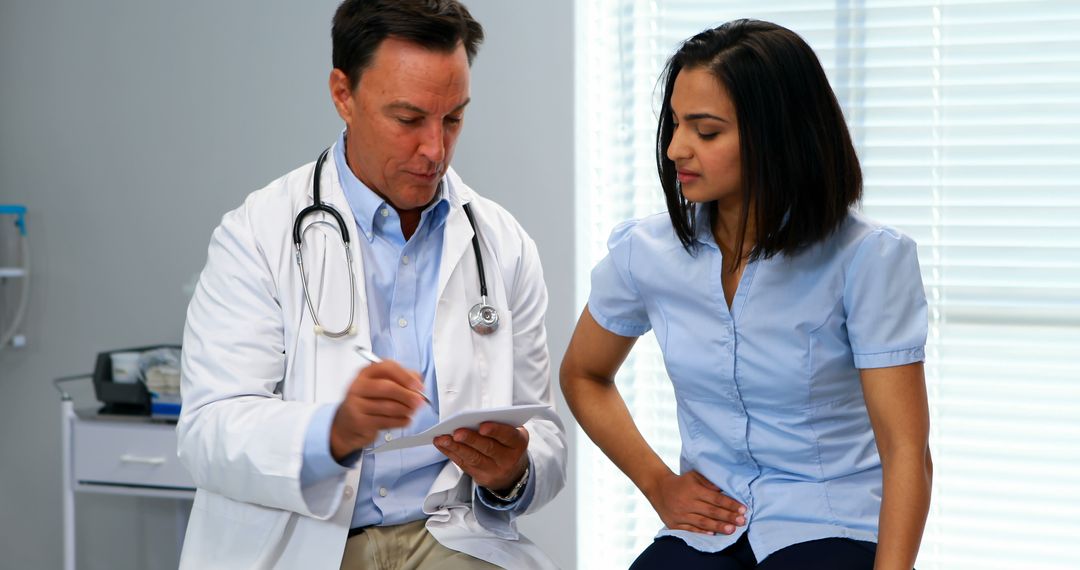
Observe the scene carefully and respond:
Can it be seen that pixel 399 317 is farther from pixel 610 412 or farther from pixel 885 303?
pixel 885 303

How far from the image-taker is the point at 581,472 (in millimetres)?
2576

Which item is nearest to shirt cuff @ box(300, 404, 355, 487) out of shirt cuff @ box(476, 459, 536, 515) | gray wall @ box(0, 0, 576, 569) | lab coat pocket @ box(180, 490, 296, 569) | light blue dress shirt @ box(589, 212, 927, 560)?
lab coat pocket @ box(180, 490, 296, 569)

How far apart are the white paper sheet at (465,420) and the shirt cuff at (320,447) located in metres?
0.08

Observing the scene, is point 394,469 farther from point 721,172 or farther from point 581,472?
point 581,472

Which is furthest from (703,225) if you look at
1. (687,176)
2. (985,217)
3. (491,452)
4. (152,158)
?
(152,158)

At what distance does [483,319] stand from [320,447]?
342 millimetres

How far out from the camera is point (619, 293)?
159 cm

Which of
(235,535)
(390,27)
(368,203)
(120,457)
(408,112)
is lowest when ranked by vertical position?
(120,457)

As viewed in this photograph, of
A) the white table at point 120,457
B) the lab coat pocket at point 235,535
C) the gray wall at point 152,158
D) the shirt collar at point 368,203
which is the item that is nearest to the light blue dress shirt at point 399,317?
the shirt collar at point 368,203

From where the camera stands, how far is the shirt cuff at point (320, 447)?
1.38m

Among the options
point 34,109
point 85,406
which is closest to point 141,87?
point 34,109

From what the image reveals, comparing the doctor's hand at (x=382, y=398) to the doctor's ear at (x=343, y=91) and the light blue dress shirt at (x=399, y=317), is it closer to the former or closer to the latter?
the light blue dress shirt at (x=399, y=317)

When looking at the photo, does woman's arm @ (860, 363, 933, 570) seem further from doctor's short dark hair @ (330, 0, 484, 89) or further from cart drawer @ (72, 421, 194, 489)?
cart drawer @ (72, 421, 194, 489)

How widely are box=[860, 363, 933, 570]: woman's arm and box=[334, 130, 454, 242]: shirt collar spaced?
69cm
